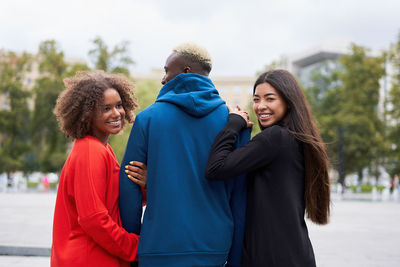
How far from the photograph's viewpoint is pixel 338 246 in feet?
27.9

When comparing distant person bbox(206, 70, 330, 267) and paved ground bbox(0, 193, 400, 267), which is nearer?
distant person bbox(206, 70, 330, 267)

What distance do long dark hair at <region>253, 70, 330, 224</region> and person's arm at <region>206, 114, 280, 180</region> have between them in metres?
0.18

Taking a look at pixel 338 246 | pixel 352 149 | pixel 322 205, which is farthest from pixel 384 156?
pixel 322 205

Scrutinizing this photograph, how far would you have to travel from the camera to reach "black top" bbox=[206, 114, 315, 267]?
7.86 feet

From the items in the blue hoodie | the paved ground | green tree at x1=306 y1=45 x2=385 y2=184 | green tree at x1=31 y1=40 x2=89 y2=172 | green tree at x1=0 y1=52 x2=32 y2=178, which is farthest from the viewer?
green tree at x1=0 y1=52 x2=32 y2=178

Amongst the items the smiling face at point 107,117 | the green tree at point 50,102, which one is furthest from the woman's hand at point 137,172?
the green tree at point 50,102

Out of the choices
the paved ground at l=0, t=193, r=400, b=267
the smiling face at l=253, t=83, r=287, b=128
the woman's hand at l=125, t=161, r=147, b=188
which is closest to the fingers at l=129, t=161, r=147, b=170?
the woman's hand at l=125, t=161, r=147, b=188

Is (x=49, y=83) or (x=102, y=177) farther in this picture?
(x=49, y=83)

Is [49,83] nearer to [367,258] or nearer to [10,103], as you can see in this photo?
[10,103]

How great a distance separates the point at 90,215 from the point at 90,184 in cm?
17

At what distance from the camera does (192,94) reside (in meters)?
2.48

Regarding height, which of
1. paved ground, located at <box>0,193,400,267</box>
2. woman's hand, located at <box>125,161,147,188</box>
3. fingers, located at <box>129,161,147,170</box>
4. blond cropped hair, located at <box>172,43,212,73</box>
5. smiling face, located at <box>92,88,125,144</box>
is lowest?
paved ground, located at <box>0,193,400,267</box>

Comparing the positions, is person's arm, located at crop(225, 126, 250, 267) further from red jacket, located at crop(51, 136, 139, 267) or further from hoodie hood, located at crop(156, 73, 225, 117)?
red jacket, located at crop(51, 136, 139, 267)

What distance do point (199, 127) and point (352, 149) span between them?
39668 millimetres
